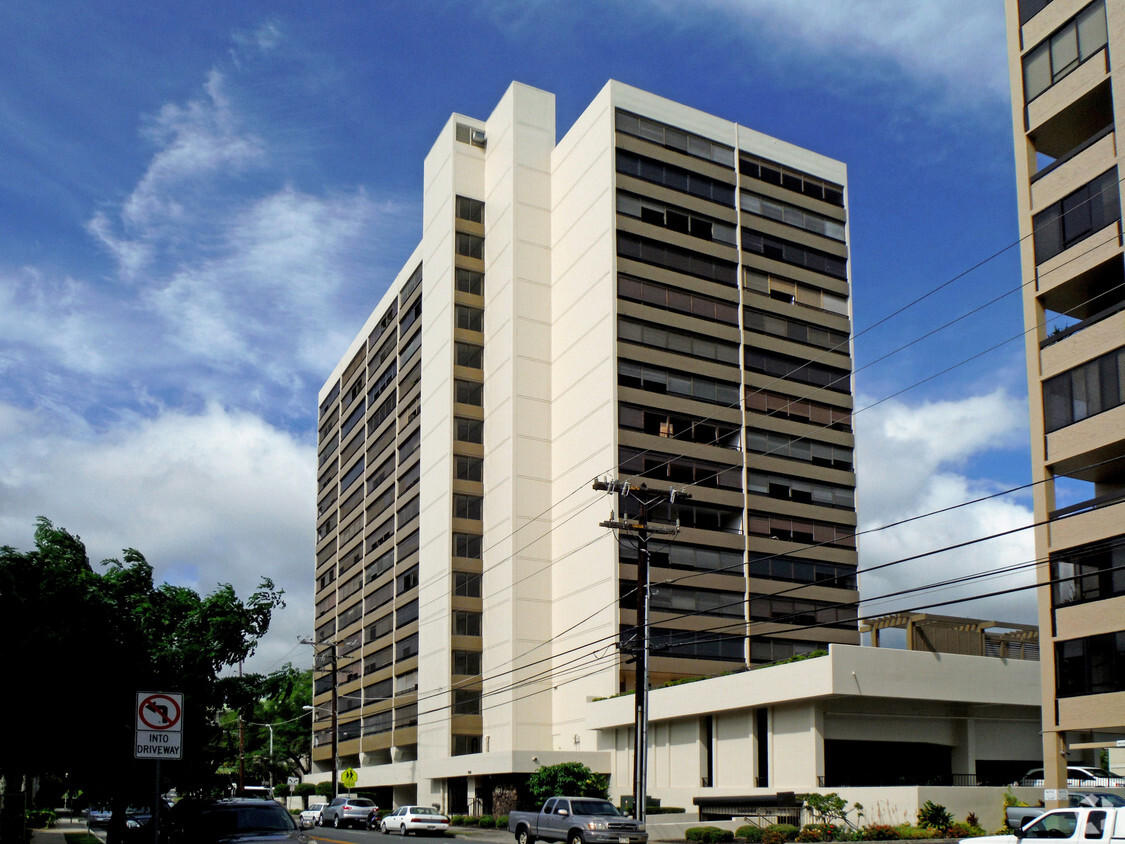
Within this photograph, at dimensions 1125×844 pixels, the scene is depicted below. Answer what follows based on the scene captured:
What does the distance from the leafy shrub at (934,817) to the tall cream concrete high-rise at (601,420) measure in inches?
962

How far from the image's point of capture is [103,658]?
1939 centimetres

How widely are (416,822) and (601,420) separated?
2585 centimetres

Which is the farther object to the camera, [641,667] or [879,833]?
[641,667]

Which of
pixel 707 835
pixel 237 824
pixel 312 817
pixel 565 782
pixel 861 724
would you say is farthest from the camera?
pixel 312 817

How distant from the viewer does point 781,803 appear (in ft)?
141

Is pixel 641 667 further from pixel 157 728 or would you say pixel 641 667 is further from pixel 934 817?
pixel 157 728

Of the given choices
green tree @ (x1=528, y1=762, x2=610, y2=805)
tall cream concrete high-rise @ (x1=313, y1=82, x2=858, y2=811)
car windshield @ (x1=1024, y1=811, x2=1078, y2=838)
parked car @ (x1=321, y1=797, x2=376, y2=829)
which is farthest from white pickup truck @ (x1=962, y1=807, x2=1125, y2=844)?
parked car @ (x1=321, y1=797, x2=376, y2=829)

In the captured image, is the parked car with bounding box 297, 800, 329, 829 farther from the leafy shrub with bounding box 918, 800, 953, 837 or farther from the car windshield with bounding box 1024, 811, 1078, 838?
the car windshield with bounding box 1024, 811, 1078, 838

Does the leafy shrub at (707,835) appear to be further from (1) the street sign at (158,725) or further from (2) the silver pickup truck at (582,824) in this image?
(1) the street sign at (158,725)

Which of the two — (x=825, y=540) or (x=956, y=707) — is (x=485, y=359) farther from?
(x=956, y=707)

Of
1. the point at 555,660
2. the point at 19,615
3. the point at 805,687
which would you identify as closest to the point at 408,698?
the point at 555,660

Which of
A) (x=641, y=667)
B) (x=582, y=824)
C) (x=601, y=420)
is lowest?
(x=582, y=824)

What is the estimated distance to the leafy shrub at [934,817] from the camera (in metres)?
37.9

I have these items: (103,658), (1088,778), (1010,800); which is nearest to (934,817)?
(1010,800)
